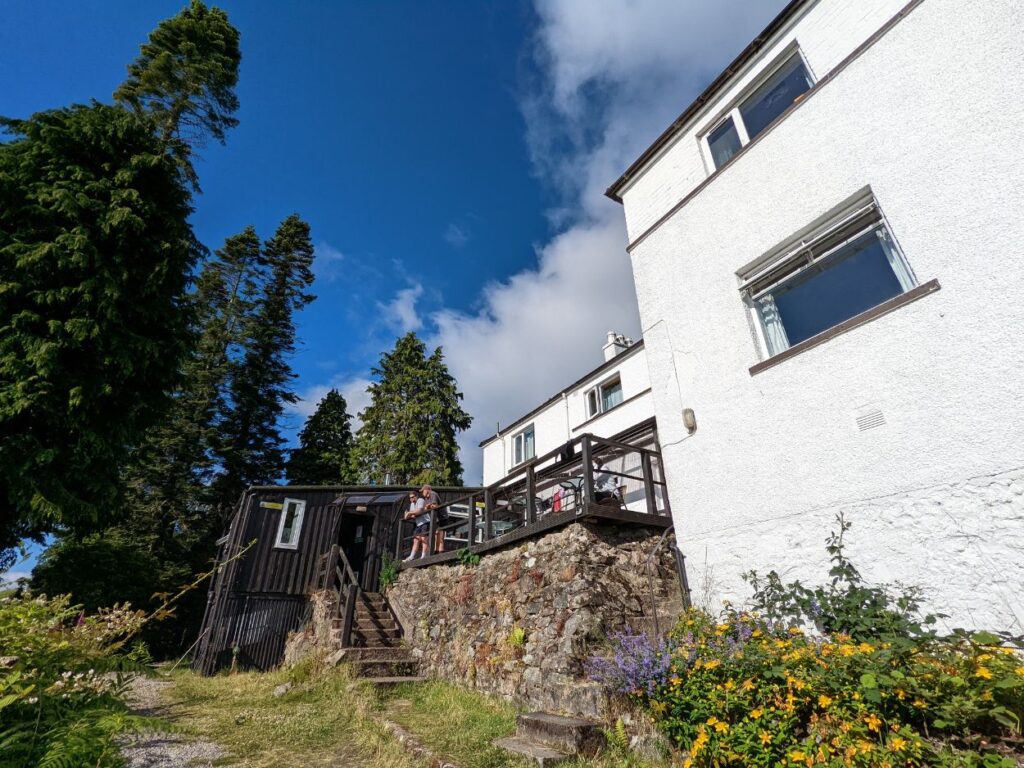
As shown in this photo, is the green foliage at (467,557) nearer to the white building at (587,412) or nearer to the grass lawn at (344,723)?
the grass lawn at (344,723)

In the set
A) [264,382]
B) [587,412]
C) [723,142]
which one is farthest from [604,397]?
[264,382]

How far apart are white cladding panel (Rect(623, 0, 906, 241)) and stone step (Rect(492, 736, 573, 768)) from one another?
757 cm

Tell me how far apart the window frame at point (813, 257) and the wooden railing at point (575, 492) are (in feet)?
9.68

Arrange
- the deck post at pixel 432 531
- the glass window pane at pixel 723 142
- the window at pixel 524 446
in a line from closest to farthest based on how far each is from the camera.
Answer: the glass window pane at pixel 723 142
the deck post at pixel 432 531
the window at pixel 524 446

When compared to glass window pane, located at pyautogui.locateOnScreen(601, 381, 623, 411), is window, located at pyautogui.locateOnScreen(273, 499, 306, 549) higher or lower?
lower

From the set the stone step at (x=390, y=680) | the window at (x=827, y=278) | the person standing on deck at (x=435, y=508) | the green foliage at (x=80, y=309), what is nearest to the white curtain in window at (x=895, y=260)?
the window at (x=827, y=278)

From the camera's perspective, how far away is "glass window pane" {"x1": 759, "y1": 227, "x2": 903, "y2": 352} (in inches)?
209

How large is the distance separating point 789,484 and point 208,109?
17.9 metres

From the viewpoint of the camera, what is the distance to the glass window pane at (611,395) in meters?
14.3

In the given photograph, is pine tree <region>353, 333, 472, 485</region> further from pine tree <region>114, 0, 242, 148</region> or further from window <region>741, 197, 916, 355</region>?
window <region>741, 197, 916, 355</region>

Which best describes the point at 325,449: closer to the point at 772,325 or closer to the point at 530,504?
the point at 530,504

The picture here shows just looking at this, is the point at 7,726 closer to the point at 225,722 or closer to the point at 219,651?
the point at 225,722

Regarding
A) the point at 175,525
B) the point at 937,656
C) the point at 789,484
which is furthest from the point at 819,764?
the point at 175,525

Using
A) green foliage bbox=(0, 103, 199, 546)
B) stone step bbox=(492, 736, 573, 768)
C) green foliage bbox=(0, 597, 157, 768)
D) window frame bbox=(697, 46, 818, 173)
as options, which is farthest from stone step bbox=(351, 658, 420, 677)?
window frame bbox=(697, 46, 818, 173)
